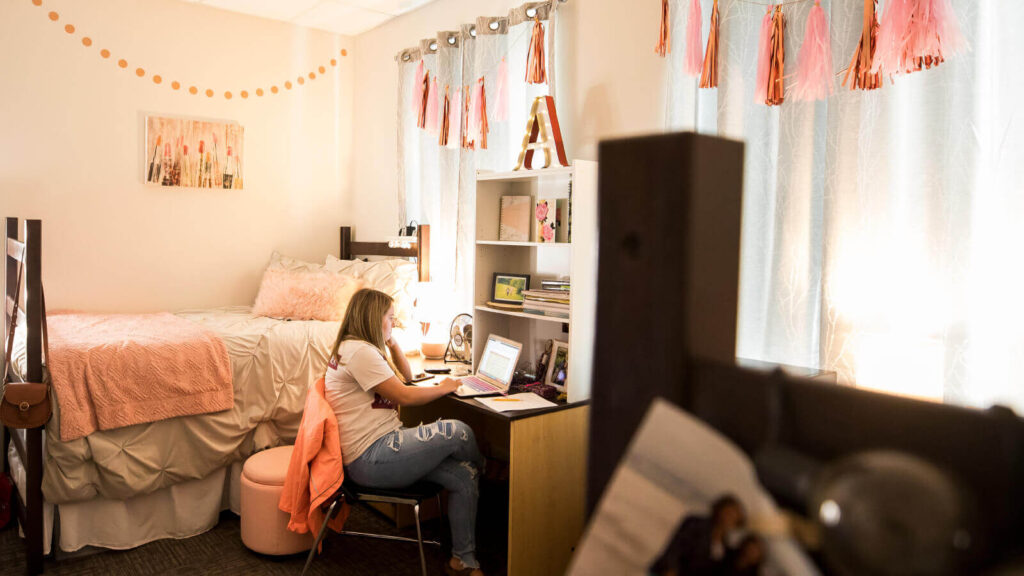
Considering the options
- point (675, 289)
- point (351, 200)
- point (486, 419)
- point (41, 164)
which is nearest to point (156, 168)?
point (41, 164)

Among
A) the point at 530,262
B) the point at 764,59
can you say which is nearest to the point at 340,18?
the point at 530,262

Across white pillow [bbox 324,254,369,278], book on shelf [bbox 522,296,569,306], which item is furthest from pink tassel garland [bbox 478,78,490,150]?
white pillow [bbox 324,254,369,278]

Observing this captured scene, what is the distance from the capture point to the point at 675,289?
483 millimetres

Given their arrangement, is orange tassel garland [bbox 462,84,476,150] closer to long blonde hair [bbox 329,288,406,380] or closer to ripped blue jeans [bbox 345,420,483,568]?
long blonde hair [bbox 329,288,406,380]

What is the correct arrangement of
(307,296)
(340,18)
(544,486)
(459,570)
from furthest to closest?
1. (340,18)
2. (307,296)
3. (459,570)
4. (544,486)

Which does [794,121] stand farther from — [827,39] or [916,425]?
[916,425]

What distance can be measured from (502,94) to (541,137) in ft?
1.46

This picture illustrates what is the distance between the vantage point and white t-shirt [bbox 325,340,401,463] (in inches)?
92.7

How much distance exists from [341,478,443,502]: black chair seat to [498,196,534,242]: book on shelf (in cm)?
107

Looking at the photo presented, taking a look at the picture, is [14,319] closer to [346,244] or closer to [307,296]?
[307,296]

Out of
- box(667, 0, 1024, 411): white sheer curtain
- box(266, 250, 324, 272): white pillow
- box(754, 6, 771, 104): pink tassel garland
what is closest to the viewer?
box(667, 0, 1024, 411): white sheer curtain

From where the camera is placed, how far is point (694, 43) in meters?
2.24

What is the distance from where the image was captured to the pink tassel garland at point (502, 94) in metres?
3.05

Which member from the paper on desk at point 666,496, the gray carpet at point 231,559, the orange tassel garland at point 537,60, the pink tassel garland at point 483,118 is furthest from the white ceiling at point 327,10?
the paper on desk at point 666,496
